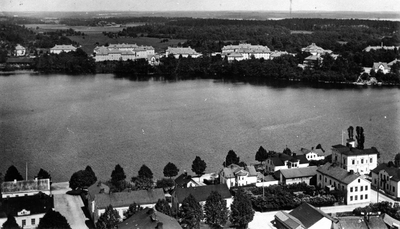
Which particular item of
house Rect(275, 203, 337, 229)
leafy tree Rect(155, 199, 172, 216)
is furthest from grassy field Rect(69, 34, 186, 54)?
house Rect(275, 203, 337, 229)

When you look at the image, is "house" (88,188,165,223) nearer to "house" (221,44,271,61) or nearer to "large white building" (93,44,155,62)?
"large white building" (93,44,155,62)

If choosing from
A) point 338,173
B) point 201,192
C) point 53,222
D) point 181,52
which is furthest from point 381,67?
point 53,222

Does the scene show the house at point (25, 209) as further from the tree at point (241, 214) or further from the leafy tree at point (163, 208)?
the tree at point (241, 214)

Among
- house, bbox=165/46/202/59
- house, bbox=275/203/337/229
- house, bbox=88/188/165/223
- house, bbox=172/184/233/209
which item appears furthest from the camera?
house, bbox=165/46/202/59

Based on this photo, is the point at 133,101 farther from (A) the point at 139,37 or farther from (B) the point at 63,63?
(A) the point at 139,37

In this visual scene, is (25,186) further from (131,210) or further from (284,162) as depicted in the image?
(284,162)

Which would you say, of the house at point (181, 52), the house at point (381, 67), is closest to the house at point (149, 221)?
the house at point (381, 67)
